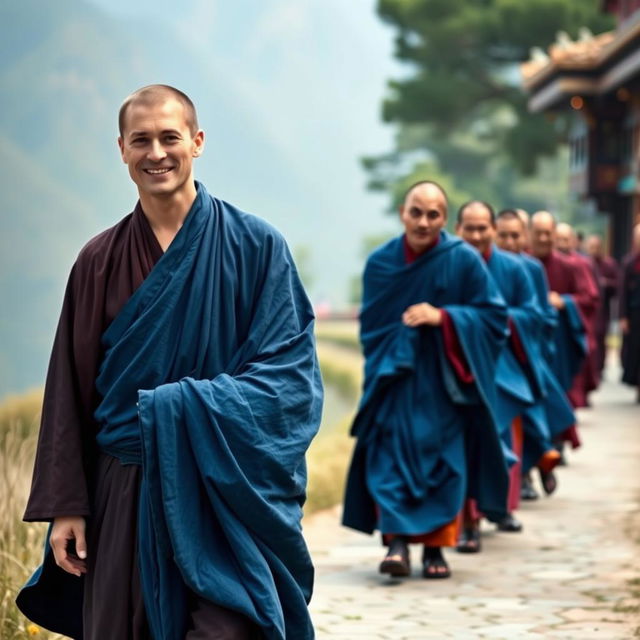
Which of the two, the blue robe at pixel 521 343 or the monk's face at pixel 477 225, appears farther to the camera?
the blue robe at pixel 521 343

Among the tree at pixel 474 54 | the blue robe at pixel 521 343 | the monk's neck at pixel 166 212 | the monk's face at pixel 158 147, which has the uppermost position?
the tree at pixel 474 54

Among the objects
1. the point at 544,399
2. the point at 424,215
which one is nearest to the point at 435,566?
the point at 424,215

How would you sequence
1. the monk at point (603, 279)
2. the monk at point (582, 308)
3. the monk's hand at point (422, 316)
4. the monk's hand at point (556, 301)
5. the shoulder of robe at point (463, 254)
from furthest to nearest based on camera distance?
the monk at point (603, 279)
the monk at point (582, 308)
the monk's hand at point (556, 301)
the shoulder of robe at point (463, 254)
the monk's hand at point (422, 316)

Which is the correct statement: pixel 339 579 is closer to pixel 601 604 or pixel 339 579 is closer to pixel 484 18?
pixel 601 604

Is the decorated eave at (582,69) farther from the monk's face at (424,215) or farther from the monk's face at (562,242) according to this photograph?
the monk's face at (424,215)

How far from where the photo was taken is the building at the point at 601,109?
79.4 feet

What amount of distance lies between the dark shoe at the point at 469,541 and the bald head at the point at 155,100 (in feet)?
14.6

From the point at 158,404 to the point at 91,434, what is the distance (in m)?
0.33

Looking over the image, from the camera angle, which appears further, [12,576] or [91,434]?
[12,576]

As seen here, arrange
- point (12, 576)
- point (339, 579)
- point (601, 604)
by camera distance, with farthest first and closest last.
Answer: point (339, 579)
point (601, 604)
point (12, 576)

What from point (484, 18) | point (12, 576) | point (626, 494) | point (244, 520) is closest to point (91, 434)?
point (244, 520)

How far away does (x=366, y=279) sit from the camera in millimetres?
7305

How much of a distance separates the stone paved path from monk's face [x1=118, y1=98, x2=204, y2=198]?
2608 mm

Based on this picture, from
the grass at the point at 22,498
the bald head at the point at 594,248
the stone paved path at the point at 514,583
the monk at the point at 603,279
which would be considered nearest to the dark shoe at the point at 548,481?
the stone paved path at the point at 514,583
